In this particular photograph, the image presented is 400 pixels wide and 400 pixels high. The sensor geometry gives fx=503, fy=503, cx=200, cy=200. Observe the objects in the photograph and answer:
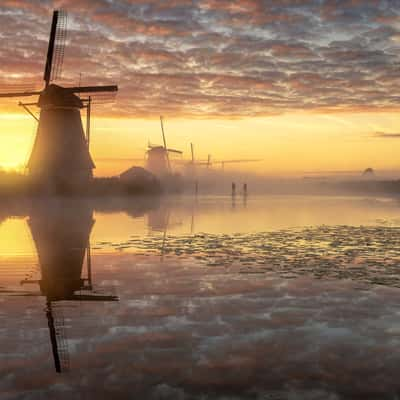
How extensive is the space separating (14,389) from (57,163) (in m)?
45.2

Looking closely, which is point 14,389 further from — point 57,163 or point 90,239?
point 57,163

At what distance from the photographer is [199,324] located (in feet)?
29.7

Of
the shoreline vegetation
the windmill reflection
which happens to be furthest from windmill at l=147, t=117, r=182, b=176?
the windmill reflection

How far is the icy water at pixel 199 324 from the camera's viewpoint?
6.45 meters

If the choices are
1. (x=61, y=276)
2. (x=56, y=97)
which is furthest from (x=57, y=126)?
(x=61, y=276)

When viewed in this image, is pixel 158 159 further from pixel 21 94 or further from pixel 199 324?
pixel 199 324

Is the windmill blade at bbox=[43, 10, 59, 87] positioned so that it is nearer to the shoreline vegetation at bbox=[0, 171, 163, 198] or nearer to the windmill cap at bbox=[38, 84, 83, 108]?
the windmill cap at bbox=[38, 84, 83, 108]

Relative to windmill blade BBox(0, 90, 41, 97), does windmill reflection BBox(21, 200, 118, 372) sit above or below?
below

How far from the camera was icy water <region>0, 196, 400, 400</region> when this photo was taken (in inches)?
254

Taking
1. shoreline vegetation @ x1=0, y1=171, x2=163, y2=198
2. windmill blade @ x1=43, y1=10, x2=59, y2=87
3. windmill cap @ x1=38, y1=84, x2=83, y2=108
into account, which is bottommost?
shoreline vegetation @ x1=0, y1=171, x2=163, y2=198

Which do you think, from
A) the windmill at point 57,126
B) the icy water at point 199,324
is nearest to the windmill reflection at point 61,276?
the icy water at point 199,324

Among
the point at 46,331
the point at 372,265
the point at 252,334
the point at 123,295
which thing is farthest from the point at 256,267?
the point at 46,331

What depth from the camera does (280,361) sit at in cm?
723

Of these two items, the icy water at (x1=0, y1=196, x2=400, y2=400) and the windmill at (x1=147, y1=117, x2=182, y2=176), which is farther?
the windmill at (x1=147, y1=117, x2=182, y2=176)
